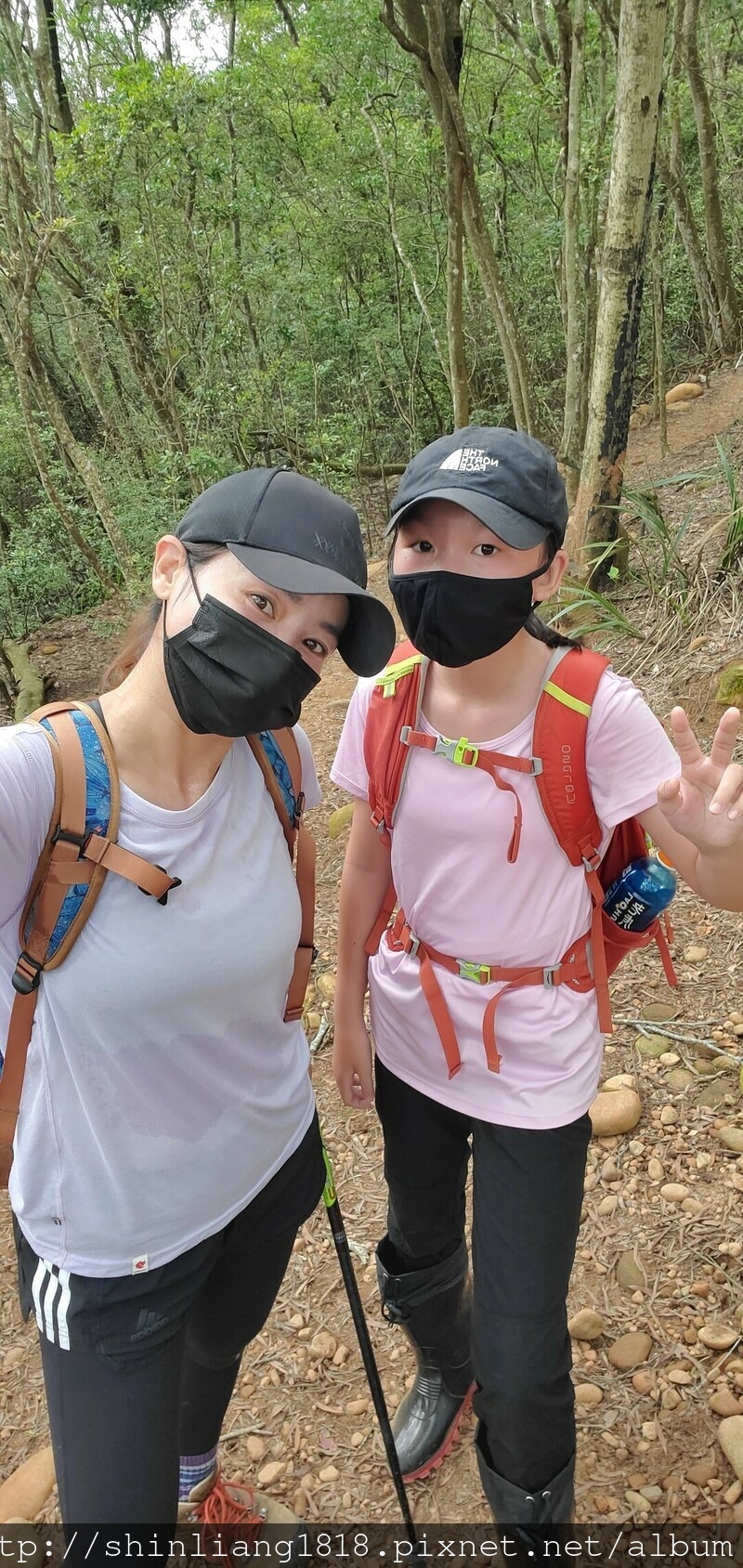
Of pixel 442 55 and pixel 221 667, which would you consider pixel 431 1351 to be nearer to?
pixel 221 667

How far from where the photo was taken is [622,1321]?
7.99 ft

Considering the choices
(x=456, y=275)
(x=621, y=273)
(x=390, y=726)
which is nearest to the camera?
(x=390, y=726)

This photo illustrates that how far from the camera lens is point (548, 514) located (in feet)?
5.14

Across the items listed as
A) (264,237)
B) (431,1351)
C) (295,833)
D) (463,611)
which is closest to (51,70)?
(264,237)

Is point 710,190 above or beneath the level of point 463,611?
above

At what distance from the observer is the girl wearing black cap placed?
5.10 ft

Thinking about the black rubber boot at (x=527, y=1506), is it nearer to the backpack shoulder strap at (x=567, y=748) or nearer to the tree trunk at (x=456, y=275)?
the backpack shoulder strap at (x=567, y=748)

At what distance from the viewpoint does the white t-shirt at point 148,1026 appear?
1289mm

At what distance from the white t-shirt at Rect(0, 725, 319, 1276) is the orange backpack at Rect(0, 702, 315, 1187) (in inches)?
0.8

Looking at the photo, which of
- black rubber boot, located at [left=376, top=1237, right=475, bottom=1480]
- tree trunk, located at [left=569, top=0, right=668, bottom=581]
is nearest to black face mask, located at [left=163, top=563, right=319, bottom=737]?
black rubber boot, located at [left=376, top=1237, right=475, bottom=1480]

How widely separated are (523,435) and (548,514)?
182mm

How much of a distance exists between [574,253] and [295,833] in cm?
784

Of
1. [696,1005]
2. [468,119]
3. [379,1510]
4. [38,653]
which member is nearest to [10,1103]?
[379,1510]

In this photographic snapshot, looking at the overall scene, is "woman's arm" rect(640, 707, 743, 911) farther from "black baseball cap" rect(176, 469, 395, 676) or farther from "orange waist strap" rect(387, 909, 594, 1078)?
"black baseball cap" rect(176, 469, 395, 676)
